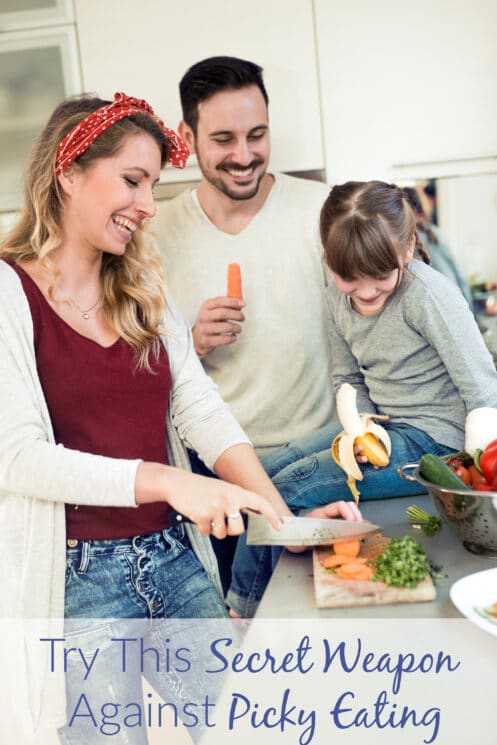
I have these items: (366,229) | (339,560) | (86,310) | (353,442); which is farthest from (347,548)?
(366,229)

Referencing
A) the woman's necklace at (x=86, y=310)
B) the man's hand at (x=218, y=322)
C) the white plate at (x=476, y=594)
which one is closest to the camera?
the white plate at (x=476, y=594)

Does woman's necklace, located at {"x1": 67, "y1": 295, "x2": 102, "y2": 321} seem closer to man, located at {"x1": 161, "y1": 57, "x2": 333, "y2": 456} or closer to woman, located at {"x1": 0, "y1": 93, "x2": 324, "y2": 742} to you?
woman, located at {"x1": 0, "y1": 93, "x2": 324, "y2": 742}

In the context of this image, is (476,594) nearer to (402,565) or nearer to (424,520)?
(402,565)

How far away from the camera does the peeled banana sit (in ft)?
4.27

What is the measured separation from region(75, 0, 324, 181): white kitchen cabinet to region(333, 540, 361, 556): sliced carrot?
118cm

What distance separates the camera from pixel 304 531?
1.06 metres

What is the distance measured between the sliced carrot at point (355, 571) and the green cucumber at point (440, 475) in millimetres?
132

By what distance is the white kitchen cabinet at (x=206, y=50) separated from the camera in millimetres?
1963

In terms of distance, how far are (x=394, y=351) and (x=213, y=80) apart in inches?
28.5

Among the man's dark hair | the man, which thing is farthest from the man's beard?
the man's dark hair

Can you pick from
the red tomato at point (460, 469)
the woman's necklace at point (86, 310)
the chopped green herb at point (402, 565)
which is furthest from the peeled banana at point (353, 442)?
the woman's necklace at point (86, 310)

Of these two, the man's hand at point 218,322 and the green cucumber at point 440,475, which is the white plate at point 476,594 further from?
the man's hand at point 218,322

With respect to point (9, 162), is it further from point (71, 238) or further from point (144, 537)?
point (144, 537)

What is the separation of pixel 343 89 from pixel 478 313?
61cm
